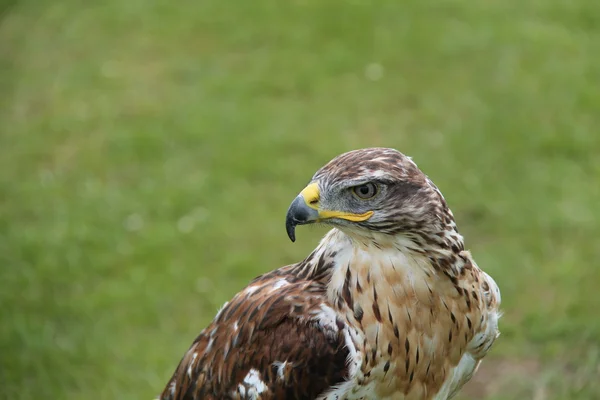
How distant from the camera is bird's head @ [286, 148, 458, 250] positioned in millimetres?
3416

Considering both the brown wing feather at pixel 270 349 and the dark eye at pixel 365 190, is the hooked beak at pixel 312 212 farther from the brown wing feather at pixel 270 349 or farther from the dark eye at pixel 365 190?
the brown wing feather at pixel 270 349

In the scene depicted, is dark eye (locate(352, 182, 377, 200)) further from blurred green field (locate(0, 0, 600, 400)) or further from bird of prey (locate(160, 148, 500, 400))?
blurred green field (locate(0, 0, 600, 400))

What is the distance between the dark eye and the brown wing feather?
45 centimetres

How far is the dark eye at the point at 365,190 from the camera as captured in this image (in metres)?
3.42

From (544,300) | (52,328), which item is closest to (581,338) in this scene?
(544,300)

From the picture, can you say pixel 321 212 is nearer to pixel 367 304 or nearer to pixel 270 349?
pixel 367 304

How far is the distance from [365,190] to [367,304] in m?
0.45

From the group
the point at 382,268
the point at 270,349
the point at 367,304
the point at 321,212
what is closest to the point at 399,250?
the point at 382,268

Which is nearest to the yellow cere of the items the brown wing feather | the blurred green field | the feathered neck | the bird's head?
the bird's head

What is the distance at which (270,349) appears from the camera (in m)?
3.64

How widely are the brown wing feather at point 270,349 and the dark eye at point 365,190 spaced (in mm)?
453

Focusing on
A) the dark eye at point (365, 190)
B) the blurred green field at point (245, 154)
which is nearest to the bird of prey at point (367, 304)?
the dark eye at point (365, 190)

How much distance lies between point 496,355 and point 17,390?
2951mm

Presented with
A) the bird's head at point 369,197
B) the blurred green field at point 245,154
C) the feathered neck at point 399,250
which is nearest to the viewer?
the bird's head at point 369,197
